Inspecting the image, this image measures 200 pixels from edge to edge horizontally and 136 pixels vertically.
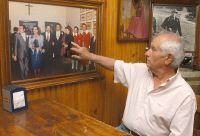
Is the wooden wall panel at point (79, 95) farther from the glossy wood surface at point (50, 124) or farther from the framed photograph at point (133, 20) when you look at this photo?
the framed photograph at point (133, 20)

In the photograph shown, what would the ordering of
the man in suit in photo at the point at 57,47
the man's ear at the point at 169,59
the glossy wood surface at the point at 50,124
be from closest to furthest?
the glossy wood surface at the point at 50,124 < the man's ear at the point at 169,59 < the man in suit in photo at the point at 57,47

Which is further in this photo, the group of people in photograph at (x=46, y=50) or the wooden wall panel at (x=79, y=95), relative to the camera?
the wooden wall panel at (x=79, y=95)

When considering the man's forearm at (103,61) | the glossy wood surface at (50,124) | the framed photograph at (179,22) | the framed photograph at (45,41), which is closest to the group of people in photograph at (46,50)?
the framed photograph at (45,41)

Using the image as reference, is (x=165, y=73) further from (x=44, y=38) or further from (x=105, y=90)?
(x=44, y=38)

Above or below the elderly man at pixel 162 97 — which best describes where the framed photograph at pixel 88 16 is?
above

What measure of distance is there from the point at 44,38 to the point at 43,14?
6.1 inches

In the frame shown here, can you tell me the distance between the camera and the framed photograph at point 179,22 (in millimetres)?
2371

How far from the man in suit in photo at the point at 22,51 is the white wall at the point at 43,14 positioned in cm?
7

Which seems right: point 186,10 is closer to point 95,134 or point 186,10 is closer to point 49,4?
point 49,4

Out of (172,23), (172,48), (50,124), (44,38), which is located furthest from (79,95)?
(172,23)

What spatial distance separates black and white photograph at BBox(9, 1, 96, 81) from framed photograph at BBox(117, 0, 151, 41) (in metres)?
0.29

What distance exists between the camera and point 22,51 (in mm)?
1608

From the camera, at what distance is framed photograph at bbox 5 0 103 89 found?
1578 millimetres

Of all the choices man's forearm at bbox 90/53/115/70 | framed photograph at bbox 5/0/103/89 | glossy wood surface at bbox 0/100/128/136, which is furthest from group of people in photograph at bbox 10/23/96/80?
glossy wood surface at bbox 0/100/128/136
